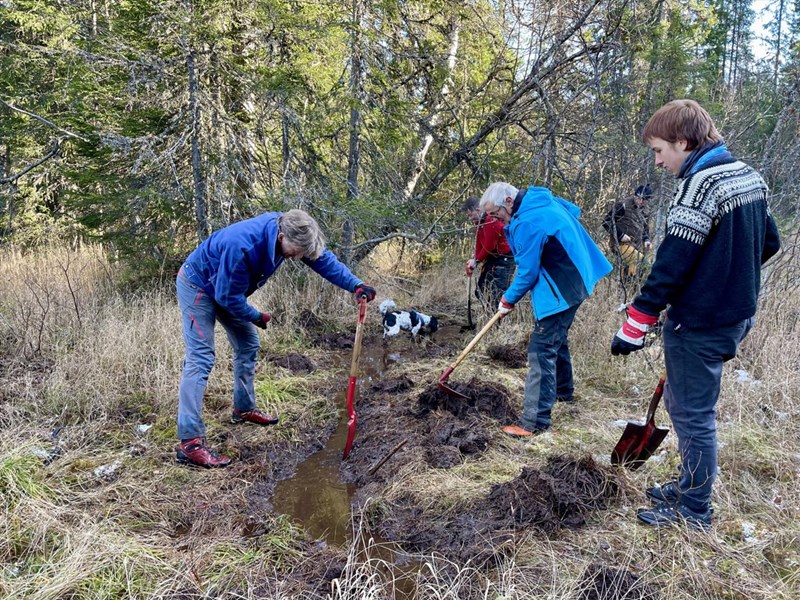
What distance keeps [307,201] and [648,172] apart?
13.9 ft

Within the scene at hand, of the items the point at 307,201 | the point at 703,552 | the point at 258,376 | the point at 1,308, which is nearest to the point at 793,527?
the point at 703,552

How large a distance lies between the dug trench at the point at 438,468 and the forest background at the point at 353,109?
2982mm

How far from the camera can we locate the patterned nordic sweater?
231 centimetres

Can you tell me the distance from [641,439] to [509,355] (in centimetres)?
276

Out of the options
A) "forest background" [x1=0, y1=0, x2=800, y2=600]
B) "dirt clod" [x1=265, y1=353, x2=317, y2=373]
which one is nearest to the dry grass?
"forest background" [x1=0, y1=0, x2=800, y2=600]

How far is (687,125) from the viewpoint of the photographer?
2.43m

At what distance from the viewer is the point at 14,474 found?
3.09 metres

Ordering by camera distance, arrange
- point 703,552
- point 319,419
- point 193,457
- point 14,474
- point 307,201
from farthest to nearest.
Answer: point 307,201 < point 319,419 < point 193,457 < point 14,474 < point 703,552

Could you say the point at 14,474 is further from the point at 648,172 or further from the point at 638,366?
the point at 648,172

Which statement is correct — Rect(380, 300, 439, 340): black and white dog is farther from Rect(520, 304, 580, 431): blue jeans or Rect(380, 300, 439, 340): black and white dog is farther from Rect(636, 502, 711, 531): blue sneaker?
Rect(636, 502, 711, 531): blue sneaker

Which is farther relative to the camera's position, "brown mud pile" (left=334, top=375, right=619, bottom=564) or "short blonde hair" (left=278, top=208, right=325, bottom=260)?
"short blonde hair" (left=278, top=208, right=325, bottom=260)

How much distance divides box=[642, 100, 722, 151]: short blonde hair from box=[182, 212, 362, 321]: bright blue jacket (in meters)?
2.46

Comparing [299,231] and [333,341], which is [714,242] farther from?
[333,341]

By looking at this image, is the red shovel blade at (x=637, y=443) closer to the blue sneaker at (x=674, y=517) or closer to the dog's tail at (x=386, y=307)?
the blue sneaker at (x=674, y=517)
